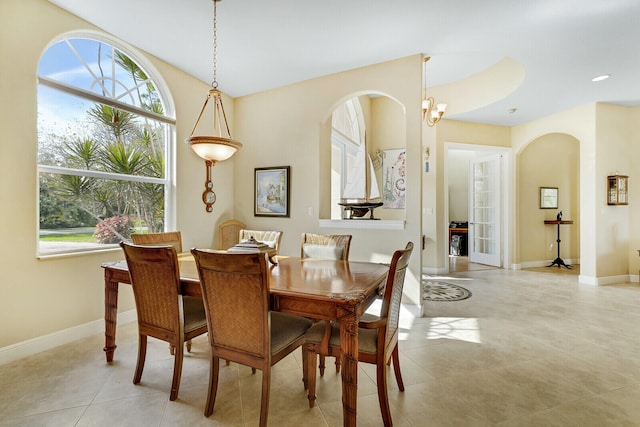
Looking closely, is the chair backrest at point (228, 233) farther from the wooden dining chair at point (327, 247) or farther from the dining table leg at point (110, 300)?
the dining table leg at point (110, 300)

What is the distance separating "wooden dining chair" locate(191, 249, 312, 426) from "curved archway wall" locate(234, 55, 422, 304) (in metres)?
2.05

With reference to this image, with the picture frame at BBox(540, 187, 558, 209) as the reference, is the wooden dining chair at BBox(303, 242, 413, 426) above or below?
below

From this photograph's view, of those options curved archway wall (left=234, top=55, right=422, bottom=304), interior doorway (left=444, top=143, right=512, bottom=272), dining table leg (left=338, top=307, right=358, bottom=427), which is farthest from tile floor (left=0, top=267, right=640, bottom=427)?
interior doorway (left=444, top=143, right=512, bottom=272)

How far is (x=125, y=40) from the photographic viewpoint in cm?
302

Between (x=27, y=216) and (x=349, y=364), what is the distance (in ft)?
9.16

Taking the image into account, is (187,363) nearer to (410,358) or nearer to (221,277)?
(221,277)

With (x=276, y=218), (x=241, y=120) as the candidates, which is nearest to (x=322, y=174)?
(x=276, y=218)

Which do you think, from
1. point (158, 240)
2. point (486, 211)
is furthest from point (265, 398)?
point (486, 211)

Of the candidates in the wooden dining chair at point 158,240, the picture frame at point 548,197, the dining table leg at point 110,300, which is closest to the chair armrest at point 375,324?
the wooden dining chair at point 158,240

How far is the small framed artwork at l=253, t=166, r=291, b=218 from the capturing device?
4.08 meters

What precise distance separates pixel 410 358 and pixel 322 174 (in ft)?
7.84

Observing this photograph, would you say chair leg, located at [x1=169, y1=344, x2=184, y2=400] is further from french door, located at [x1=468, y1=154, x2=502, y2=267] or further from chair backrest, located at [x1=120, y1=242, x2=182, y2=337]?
french door, located at [x1=468, y1=154, x2=502, y2=267]

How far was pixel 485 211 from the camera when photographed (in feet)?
20.9

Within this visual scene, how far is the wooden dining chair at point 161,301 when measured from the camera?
1759 millimetres
